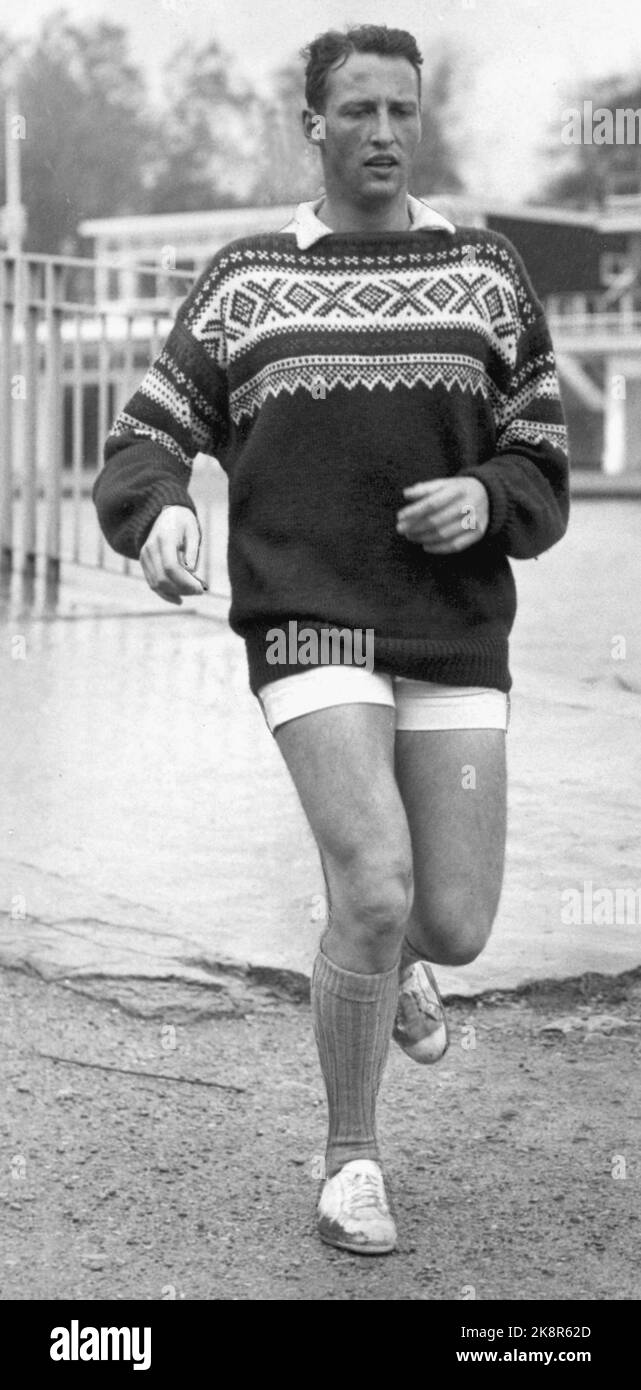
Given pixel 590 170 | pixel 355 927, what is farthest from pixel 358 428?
pixel 590 170

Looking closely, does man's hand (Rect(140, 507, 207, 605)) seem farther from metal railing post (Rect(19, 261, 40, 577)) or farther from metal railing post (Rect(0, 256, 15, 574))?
metal railing post (Rect(0, 256, 15, 574))

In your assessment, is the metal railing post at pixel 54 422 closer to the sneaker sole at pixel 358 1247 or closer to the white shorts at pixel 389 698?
the white shorts at pixel 389 698

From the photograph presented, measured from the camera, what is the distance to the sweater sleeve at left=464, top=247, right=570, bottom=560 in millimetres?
3609

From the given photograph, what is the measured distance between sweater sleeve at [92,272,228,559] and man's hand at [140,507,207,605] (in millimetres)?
59

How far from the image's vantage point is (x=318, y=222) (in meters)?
3.60

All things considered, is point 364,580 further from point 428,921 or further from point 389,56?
point 389,56

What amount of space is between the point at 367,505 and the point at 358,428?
12 cm

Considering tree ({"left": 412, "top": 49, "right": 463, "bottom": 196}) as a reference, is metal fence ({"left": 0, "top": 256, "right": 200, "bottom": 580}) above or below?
below

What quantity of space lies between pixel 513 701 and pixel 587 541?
14570mm

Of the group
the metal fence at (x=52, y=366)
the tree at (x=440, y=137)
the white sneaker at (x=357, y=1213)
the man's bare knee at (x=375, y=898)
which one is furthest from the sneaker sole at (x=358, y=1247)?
the tree at (x=440, y=137)

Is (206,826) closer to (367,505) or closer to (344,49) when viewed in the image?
(367,505)

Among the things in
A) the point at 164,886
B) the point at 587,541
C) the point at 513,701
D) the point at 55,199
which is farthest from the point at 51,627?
the point at 55,199

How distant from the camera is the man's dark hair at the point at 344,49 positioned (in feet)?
11.8

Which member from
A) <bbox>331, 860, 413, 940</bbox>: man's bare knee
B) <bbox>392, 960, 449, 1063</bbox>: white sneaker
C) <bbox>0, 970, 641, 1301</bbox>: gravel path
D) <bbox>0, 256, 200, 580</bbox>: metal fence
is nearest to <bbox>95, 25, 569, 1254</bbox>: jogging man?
<bbox>331, 860, 413, 940</bbox>: man's bare knee
